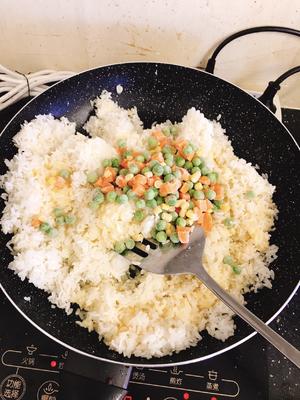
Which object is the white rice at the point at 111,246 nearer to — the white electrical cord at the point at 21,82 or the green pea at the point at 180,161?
the green pea at the point at 180,161

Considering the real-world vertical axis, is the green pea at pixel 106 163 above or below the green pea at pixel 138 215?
above

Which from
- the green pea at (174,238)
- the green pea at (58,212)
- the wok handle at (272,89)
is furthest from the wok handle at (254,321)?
the wok handle at (272,89)

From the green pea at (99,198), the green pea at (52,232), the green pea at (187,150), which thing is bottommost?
the green pea at (52,232)


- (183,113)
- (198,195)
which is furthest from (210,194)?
(183,113)

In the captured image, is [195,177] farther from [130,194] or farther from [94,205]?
[94,205]

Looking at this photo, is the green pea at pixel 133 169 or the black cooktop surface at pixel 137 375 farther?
the green pea at pixel 133 169

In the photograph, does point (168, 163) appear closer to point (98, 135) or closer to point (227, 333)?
point (98, 135)
